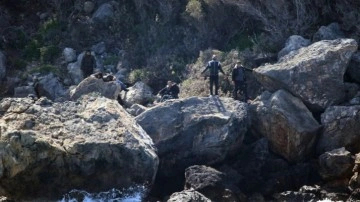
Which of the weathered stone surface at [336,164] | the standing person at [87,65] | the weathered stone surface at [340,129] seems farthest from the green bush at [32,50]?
the weathered stone surface at [336,164]

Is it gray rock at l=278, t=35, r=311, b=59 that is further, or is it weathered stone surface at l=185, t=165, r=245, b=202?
gray rock at l=278, t=35, r=311, b=59

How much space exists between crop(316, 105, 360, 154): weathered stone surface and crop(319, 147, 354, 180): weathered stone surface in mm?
846

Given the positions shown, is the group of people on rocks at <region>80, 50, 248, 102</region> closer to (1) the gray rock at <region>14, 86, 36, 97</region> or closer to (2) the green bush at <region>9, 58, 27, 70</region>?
(1) the gray rock at <region>14, 86, 36, 97</region>

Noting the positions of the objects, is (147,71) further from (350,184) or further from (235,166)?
(350,184)

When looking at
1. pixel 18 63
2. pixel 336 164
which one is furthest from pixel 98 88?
pixel 336 164

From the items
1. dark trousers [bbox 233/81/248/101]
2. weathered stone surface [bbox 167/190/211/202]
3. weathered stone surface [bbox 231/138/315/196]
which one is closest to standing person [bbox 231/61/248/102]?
dark trousers [bbox 233/81/248/101]

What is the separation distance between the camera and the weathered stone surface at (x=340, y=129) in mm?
17703

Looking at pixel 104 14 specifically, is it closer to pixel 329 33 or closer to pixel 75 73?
pixel 75 73

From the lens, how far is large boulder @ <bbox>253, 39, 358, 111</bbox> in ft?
61.5

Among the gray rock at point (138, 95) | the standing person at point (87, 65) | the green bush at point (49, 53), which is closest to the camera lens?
the gray rock at point (138, 95)

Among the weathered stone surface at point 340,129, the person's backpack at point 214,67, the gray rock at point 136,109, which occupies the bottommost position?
the weathered stone surface at point 340,129

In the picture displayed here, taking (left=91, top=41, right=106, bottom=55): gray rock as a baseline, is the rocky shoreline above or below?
below

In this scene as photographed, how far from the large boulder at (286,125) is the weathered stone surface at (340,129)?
0.86ft

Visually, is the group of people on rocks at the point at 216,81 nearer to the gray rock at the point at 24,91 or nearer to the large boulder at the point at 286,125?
the large boulder at the point at 286,125
